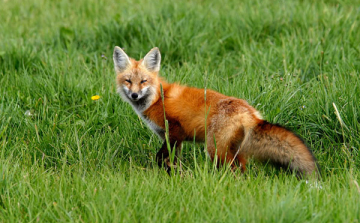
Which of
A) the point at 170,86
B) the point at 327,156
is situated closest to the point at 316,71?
the point at 327,156

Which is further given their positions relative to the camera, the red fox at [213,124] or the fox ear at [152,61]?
the fox ear at [152,61]

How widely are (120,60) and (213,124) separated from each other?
1.62 metres

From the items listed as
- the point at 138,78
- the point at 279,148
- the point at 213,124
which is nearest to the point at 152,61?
the point at 138,78

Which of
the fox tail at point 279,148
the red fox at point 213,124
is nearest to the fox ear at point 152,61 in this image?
the red fox at point 213,124

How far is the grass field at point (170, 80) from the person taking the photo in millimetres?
3396

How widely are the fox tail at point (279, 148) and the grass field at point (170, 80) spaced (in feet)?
0.43

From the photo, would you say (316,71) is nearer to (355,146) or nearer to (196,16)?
(355,146)

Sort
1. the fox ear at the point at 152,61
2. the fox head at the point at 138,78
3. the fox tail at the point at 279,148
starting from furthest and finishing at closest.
Answer: the fox ear at the point at 152,61, the fox head at the point at 138,78, the fox tail at the point at 279,148

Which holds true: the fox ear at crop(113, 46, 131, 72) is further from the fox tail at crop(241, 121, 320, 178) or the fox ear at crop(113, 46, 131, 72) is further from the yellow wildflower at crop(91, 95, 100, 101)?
the fox tail at crop(241, 121, 320, 178)

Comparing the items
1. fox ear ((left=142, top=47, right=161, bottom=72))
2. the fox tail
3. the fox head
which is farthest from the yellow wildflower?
the fox tail

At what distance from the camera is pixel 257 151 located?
3975 mm

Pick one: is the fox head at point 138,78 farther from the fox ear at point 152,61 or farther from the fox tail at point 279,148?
the fox tail at point 279,148

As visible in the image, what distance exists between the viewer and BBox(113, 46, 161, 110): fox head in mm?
4867

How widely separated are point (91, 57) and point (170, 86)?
2350 mm
